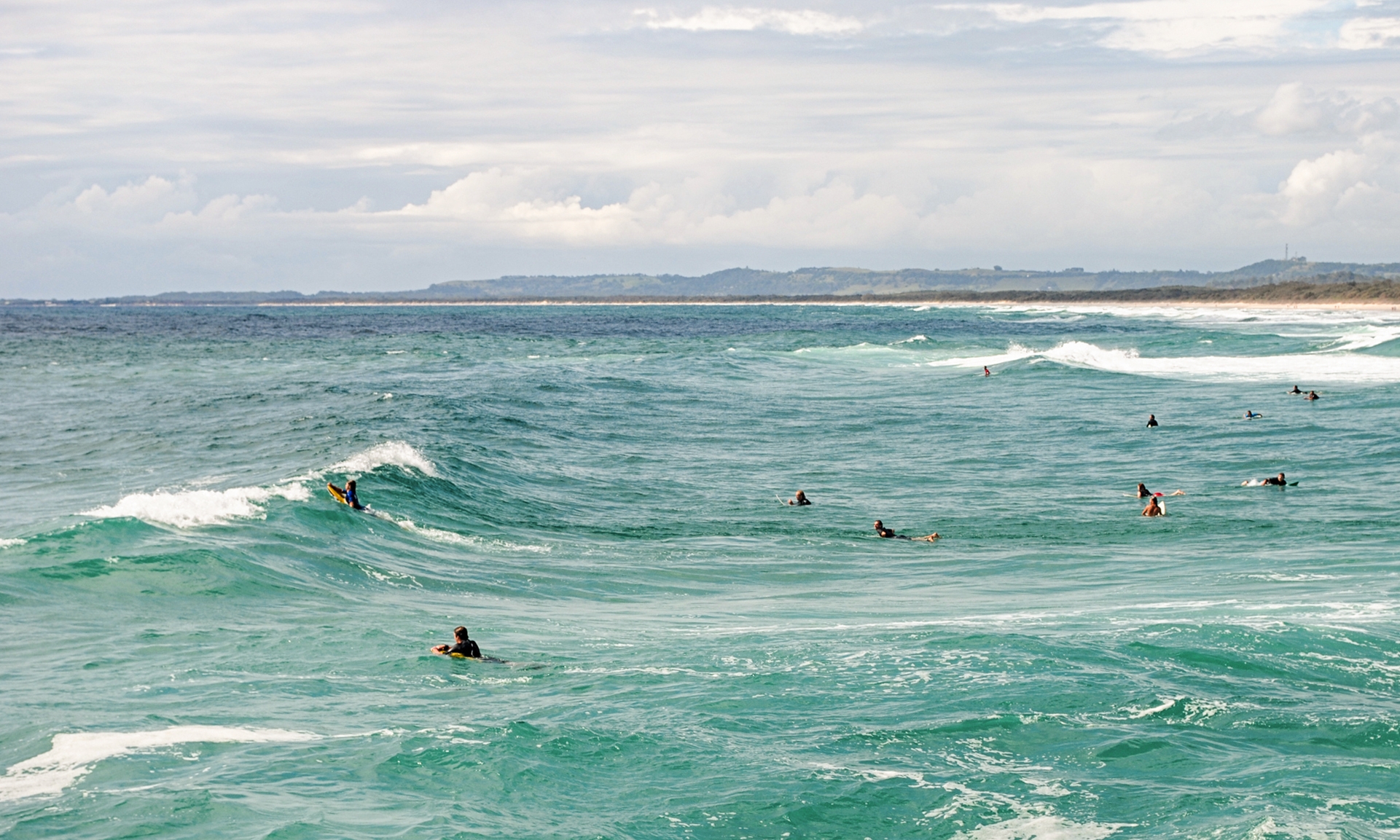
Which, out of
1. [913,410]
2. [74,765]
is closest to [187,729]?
[74,765]

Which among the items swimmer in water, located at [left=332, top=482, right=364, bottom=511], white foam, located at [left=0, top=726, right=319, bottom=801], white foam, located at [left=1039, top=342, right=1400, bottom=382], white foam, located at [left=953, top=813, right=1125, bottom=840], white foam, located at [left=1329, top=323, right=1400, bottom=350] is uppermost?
white foam, located at [left=1329, top=323, right=1400, bottom=350]

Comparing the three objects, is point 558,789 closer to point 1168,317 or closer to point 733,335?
point 733,335

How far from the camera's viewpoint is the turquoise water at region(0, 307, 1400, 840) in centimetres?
1269

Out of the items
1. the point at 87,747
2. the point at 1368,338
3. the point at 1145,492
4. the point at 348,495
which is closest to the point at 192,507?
the point at 348,495

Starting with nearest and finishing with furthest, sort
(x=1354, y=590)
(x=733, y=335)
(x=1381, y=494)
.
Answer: (x=1354, y=590) → (x=1381, y=494) → (x=733, y=335)

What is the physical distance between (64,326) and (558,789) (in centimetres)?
15070

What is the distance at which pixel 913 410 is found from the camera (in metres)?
52.6

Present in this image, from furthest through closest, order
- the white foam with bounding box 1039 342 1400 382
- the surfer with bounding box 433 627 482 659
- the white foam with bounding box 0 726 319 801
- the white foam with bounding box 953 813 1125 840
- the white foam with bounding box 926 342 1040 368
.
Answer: the white foam with bounding box 926 342 1040 368, the white foam with bounding box 1039 342 1400 382, the surfer with bounding box 433 627 482 659, the white foam with bounding box 0 726 319 801, the white foam with bounding box 953 813 1125 840

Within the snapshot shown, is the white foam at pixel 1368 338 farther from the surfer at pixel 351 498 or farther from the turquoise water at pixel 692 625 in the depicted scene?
the surfer at pixel 351 498

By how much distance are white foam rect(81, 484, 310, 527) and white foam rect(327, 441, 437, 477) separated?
3175 millimetres

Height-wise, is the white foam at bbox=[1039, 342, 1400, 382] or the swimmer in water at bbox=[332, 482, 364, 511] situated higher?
the white foam at bbox=[1039, 342, 1400, 382]

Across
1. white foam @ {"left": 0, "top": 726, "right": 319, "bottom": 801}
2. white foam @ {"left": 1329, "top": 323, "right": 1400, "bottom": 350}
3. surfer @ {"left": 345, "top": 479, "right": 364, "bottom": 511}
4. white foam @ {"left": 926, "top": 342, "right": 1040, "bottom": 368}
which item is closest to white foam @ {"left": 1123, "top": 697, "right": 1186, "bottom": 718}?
white foam @ {"left": 0, "top": 726, "right": 319, "bottom": 801}

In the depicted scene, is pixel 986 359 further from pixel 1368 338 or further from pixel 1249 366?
pixel 1368 338

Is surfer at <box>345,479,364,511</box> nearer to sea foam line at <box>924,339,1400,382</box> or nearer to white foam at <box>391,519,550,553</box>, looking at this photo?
white foam at <box>391,519,550,553</box>
